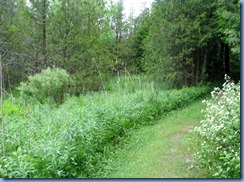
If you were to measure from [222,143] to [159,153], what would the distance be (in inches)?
42.5

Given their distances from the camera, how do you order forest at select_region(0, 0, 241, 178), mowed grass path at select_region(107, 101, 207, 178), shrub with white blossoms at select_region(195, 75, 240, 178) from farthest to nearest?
mowed grass path at select_region(107, 101, 207, 178), forest at select_region(0, 0, 241, 178), shrub with white blossoms at select_region(195, 75, 240, 178)

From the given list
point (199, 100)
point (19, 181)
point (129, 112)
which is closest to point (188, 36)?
point (199, 100)

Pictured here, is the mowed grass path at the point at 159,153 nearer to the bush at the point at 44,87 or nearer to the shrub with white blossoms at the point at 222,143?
the shrub with white blossoms at the point at 222,143

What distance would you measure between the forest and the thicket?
0.04 ft

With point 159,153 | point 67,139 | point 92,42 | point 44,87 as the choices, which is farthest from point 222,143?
point 92,42

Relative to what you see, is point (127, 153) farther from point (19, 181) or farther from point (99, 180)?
point (19, 181)

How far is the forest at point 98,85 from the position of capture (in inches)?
111

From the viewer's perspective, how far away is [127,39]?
15664 mm

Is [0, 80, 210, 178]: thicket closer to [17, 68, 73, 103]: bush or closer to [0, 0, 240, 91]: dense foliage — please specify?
[17, 68, 73, 103]: bush

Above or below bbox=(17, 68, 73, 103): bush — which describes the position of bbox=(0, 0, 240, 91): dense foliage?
above

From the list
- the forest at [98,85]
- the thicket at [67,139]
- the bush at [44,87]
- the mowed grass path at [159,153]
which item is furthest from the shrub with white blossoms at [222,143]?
the bush at [44,87]

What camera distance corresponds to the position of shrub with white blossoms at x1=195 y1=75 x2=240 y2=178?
257cm

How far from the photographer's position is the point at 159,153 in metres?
3.65

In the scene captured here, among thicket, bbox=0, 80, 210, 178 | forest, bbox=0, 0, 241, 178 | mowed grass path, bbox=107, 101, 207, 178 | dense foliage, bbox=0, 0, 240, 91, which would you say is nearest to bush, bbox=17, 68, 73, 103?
forest, bbox=0, 0, 241, 178
